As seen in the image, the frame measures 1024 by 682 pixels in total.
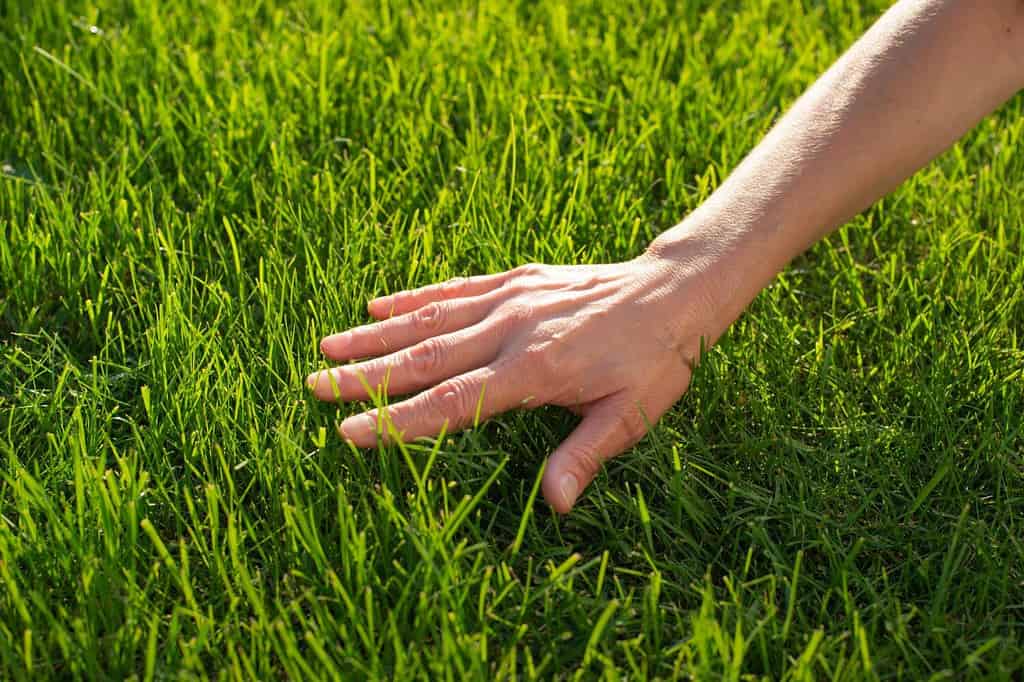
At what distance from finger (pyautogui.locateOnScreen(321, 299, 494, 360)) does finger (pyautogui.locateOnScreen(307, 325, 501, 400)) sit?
0.21 feet

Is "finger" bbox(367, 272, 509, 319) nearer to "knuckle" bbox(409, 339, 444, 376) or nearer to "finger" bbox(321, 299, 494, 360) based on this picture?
"finger" bbox(321, 299, 494, 360)

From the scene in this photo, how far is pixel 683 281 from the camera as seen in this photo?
2.03m

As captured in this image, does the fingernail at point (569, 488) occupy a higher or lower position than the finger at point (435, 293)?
lower

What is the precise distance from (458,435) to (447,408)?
94 millimetres

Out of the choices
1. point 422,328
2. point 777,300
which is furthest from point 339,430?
point 777,300

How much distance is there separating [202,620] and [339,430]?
15.9 inches

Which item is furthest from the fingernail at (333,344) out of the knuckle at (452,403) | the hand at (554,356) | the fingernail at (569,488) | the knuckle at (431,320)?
the fingernail at (569,488)

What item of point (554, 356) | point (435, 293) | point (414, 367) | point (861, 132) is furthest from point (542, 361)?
point (861, 132)

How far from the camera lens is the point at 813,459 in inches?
79.5

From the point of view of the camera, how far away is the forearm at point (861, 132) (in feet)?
6.70

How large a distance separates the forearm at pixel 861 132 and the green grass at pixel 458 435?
0.26m

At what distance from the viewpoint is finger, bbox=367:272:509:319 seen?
84.6 inches

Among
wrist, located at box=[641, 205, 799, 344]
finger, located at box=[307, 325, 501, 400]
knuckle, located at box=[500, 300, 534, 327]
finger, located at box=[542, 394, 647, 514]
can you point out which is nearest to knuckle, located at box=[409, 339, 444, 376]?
finger, located at box=[307, 325, 501, 400]

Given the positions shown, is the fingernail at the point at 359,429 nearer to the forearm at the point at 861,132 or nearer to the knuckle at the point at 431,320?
the knuckle at the point at 431,320
